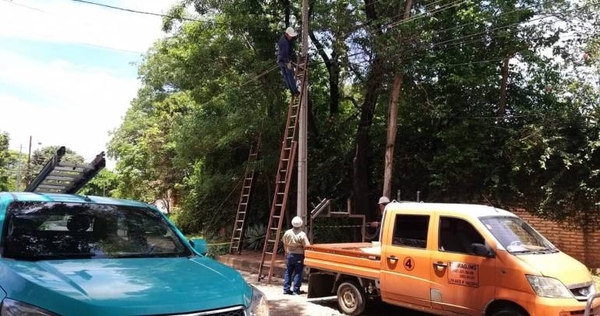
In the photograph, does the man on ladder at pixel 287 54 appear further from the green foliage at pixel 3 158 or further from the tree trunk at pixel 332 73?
the green foliage at pixel 3 158

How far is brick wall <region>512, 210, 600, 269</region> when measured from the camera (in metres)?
12.2

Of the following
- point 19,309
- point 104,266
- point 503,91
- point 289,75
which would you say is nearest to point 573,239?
point 503,91

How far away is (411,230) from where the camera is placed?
773 centimetres

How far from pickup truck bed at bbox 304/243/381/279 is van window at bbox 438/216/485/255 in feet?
3.92

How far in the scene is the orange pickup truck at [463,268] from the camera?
6113mm

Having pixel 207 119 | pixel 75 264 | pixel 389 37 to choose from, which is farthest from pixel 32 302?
pixel 207 119

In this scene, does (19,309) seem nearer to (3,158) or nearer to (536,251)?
(536,251)

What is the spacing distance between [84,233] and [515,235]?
5.37m

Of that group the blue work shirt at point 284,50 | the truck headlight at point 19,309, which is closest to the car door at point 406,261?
the truck headlight at point 19,309

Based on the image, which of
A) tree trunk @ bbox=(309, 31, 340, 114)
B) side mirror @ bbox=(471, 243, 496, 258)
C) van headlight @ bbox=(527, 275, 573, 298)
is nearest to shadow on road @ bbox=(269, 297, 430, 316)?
side mirror @ bbox=(471, 243, 496, 258)

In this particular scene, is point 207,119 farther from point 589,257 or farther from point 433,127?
point 589,257

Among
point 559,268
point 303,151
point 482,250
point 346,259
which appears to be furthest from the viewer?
point 303,151

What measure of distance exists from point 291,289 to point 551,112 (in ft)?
24.8

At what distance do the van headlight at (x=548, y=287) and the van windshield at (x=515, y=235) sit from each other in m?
0.48
